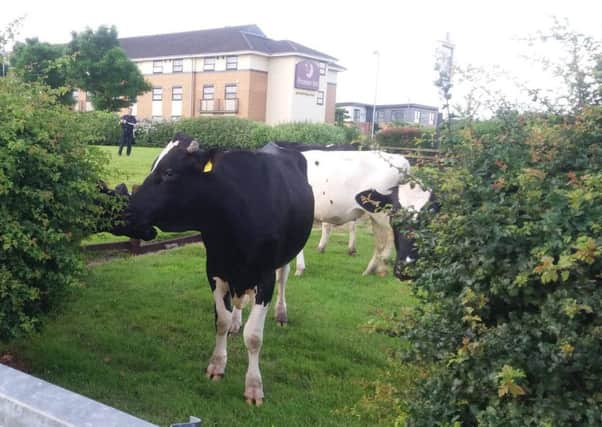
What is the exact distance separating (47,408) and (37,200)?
2697 millimetres

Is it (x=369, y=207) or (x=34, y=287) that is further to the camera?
(x=369, y=207)

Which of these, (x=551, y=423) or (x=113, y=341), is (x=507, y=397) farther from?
(x=113, y=341)

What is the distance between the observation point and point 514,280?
2586mm

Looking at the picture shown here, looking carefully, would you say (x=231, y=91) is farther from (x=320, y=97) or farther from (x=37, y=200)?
(x=37, y=200)

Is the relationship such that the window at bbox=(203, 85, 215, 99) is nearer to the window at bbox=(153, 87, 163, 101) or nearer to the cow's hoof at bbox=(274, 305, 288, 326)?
the window at bbox=(153, 87, 163, 101)

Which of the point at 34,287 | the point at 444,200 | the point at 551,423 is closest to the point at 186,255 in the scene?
the point at 34,287

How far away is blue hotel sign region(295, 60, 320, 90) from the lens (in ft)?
182

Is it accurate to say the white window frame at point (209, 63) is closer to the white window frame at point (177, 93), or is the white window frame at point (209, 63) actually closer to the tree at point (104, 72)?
the white window frame at point (177, 93)

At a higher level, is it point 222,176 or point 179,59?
point 179,59

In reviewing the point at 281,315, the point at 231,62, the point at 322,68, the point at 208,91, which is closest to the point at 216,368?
the point at 281,315

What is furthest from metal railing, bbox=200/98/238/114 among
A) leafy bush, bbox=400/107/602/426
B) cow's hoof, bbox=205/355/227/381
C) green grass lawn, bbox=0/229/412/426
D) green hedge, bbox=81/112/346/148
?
leafy bush, bbox=400/107/602/426

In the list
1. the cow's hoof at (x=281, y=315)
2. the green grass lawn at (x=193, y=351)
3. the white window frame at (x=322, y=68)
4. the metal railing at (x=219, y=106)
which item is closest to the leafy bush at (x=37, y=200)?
the green grass lawn at (x=193, y=351)

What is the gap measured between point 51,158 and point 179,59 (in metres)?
57.9

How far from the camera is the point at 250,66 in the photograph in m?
55.5
